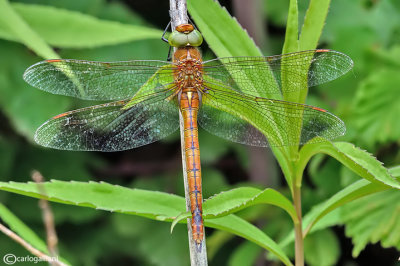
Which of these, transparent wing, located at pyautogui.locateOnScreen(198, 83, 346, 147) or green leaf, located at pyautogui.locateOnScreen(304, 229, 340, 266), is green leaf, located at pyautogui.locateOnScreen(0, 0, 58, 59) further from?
green leaf, located at pyautogui.locateOnScreen(304, 229, 340, 266)

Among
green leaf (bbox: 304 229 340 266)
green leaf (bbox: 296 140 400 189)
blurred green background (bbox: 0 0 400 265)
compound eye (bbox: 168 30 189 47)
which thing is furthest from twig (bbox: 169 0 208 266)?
green leaf (bbox: 304 229 340 266)

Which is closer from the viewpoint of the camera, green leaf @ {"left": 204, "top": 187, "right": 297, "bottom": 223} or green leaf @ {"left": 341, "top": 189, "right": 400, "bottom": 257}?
green leaf @ {"left": 204, "top": 187, "right": 297, "bottom": 223}

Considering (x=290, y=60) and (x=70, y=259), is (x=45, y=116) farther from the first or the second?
(x=290, y=60)

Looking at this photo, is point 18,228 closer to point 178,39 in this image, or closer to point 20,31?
point 178,39

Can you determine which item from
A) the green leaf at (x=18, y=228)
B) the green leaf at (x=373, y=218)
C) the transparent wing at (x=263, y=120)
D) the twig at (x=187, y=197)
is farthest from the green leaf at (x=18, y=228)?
the green leaf at (x=373, y=218)

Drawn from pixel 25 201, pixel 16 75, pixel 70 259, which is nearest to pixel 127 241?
pixel 70 259

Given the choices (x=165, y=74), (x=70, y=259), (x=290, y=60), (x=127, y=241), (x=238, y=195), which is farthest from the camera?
(x=127, y=241)

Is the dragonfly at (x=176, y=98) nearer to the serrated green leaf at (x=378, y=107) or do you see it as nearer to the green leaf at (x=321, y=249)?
the serrated green leaf at (x=378, y=107)
